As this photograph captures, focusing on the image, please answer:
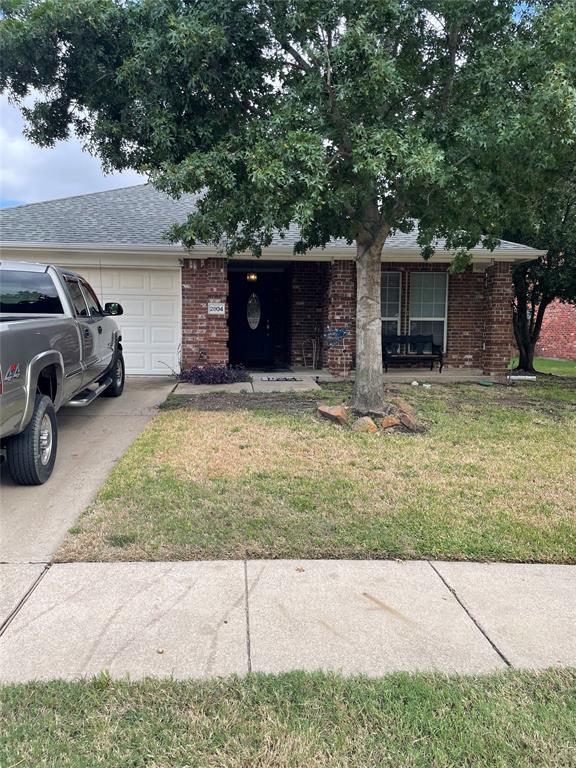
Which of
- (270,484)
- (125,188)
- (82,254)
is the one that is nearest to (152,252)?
(82,254)

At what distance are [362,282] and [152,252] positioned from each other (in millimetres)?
5185

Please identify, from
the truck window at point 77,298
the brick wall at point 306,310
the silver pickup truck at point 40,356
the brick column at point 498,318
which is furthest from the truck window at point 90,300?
the brick column at point 498,318

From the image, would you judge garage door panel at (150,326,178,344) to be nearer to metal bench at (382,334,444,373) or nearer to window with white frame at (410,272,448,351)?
metal bench at (382,334,444,373)

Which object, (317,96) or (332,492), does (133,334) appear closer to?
(317,96)

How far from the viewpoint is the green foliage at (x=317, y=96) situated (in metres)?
5.94

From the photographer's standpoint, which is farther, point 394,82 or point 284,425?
point 284,425

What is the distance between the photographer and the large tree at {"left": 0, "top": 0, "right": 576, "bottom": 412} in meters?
5.95

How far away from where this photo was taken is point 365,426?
24.0ft

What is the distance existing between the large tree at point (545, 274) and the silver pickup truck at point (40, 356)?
8.96 metres

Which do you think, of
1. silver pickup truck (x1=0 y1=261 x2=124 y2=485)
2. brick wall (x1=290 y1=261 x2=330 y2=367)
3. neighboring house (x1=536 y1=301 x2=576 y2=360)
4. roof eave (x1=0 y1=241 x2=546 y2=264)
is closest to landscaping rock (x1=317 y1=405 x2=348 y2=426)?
silver pickup truck (x1=0 y1=261 x2=124 y2=485)

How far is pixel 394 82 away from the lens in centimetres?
602

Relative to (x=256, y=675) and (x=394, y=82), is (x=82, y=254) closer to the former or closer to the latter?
(x=394, y=82)

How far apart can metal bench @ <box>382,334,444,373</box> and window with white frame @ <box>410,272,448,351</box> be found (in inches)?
9.4

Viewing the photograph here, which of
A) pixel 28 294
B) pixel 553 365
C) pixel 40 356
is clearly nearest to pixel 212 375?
pixel 28 294
